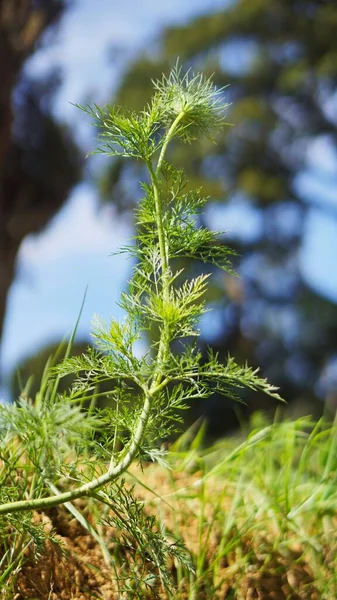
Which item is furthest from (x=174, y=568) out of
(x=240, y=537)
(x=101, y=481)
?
(x=101, y=481)

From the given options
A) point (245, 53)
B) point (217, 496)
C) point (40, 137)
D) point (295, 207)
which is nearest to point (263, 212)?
point (295, 207)

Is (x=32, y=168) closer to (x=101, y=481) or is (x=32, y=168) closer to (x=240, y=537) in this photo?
(x=240, y=537)

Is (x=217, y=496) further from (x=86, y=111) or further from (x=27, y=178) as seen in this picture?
(x=27, y=178)

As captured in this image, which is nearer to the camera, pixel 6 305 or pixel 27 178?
pixel 6 305

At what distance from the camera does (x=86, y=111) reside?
0.68 metres

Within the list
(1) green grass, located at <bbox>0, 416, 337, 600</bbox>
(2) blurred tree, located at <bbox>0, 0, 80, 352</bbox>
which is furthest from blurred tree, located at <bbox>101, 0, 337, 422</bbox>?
(1) green grass, located at <bbox>0, 416, 337, 600</bbox>

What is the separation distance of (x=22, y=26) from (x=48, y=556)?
8.25 m

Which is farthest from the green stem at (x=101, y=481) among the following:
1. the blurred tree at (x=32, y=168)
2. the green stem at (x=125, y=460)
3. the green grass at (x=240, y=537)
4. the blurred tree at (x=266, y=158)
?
the blurred tree at (x=32, y=168)

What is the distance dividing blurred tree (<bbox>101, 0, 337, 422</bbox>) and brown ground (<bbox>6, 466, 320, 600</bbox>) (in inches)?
268

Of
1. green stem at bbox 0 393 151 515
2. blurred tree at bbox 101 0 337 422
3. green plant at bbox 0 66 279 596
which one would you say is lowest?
green stem at bbox 0 393 151 515

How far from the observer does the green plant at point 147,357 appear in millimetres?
595

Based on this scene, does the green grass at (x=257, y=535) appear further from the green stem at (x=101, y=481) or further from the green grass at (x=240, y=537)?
the green stem at (x=101, y=481)

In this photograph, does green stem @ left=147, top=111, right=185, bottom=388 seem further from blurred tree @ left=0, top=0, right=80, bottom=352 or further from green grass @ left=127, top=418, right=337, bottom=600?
blurred tree @ left=0, top=0, right=80, bottom=352

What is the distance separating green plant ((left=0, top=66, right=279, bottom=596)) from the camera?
1.95 ft
